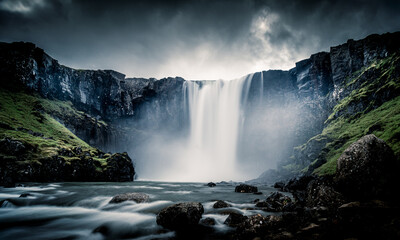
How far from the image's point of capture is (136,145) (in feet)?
406

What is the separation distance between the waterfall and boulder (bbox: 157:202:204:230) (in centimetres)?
10605

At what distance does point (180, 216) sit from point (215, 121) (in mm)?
108902

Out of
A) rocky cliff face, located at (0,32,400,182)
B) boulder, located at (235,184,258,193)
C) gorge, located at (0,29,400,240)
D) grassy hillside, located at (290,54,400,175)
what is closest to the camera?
gorge, located at (0,29,400,240)

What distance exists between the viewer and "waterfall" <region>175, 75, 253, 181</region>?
4518 inches

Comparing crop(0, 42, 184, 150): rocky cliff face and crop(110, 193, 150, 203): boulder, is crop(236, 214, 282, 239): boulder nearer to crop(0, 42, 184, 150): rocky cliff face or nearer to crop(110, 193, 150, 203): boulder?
crop(110, 193, 150, 203): boulder

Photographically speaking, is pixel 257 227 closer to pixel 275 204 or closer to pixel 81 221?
pixel 275 204

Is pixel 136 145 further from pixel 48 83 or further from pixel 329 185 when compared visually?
pixel 329 185

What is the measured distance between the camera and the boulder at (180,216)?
8.45 m

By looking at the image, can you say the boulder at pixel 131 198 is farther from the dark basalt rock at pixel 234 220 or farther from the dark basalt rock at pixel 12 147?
the dark basalt rock at pixel 12 147

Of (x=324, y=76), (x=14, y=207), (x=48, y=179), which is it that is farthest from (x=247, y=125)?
(x=14, y=207)

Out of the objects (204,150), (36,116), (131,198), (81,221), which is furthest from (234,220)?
(204,150)

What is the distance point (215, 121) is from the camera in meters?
117

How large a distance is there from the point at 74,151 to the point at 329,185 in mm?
61371

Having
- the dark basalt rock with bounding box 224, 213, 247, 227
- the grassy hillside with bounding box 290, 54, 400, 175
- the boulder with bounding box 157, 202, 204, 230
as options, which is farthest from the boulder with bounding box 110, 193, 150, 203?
the grassy hillside with bounding box 290, 54, 400, 175
